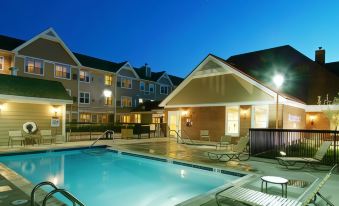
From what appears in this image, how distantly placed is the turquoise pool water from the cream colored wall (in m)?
3.45

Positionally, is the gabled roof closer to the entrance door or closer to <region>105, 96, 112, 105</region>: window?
<region>105, 96, 112, 105</region>: window

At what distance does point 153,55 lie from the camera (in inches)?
7549

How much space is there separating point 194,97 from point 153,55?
174808mm

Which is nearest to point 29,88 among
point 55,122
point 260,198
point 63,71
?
point 55,122

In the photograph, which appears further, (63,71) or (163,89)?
(163,89)

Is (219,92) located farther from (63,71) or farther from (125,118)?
(125,118)

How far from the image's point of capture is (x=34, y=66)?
2734cm

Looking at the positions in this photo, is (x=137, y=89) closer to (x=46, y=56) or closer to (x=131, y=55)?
(x=46, y=56)

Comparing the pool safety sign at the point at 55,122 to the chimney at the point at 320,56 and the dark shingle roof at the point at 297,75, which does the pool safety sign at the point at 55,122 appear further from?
the chimney at the point at 320,56

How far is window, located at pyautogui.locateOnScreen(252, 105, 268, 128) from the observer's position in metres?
17.4

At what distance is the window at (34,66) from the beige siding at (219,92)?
15.5m

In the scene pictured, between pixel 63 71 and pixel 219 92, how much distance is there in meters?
19.8

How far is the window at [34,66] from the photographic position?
87.8 feet

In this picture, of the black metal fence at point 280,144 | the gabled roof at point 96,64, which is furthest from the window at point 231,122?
the gabled roof at point 96,64
